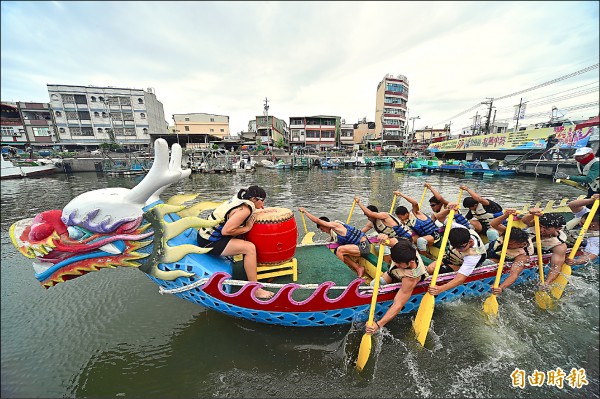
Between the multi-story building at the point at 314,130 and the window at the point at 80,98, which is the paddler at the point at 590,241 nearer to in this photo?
the multi-story building at the point at 314,130

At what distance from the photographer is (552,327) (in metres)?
4.45

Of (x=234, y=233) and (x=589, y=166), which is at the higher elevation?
(x=589, y=166)

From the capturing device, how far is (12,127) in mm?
41656

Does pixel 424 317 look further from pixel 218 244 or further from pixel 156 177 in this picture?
pixel 156 177

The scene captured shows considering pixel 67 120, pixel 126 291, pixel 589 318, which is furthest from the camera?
pixel 67 120

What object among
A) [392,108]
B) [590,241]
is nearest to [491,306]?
[590,241]

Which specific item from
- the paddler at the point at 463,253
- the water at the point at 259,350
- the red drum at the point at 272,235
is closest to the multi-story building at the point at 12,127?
the water at the point at 259,350

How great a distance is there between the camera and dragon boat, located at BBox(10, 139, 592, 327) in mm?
3283

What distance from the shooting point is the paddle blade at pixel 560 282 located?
5039 millimetres

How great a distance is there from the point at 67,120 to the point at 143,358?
2289 inches

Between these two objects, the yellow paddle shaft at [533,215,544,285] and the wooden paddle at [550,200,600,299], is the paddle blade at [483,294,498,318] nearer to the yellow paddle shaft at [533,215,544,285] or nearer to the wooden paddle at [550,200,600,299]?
the yellow paddle shaft at [533,215,544,285]

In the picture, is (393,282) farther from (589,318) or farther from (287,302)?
(589,318)

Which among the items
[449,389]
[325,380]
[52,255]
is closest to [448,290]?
[449,389]

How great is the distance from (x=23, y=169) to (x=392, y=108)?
6695cm
